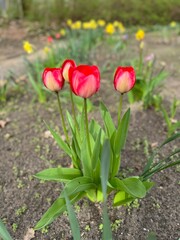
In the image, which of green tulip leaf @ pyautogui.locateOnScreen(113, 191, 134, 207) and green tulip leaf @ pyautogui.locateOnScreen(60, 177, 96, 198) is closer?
green tulip leaf @ pyautogui.locateOnScreen(60, 177, 96, 198)

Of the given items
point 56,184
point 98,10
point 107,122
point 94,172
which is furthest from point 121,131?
point 98,10

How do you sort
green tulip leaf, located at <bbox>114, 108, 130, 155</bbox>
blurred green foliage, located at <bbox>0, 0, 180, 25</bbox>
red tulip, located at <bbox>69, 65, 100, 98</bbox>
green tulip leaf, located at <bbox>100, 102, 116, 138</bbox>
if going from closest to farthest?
red tulip, located at <bbox>69, 65, 100, 98</bbox>
green tulip leaf, located at <bbox>114, 108, 130, 155</bbox>
green tulip leaf, located at <bbox>100, 102, 116, 138</bbox>
blurred green foliage, located at <bbox>0, 0, 180, 25</bbox>

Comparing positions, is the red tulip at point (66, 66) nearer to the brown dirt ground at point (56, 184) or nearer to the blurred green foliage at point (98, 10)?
the brown dirt ground at point (56, 184)

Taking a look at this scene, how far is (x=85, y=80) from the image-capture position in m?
1.25

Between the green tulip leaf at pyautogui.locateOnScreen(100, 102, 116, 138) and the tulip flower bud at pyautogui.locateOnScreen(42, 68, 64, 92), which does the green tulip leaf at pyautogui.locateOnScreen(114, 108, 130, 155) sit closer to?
the green tulip leaf at pyautogui.locateOnScreen(100, 102, 116, 138)

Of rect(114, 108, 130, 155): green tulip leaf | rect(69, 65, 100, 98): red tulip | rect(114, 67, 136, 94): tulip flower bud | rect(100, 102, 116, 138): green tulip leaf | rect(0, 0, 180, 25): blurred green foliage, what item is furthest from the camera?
rect(0, 0, 180, 25): blurred green foliage

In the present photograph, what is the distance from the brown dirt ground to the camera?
1.64m

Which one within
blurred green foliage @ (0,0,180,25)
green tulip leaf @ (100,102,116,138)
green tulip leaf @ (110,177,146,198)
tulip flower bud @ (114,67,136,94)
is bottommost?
blurred green foliage @ (0,0,180,25)

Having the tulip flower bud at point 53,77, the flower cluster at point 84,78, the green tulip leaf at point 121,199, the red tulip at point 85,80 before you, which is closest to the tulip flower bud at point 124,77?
the flower cluster at point 84,78

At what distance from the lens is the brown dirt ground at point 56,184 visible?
1.64 m

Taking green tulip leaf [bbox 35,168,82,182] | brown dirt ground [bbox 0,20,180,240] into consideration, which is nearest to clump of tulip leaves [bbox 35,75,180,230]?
green tulip leaf [bbox 35,168,82,182]

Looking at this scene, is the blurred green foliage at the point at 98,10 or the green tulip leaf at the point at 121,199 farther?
the blurred green foliage at the point at 98,10

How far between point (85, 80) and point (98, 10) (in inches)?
316

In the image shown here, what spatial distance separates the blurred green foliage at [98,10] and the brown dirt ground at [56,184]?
5885mm
